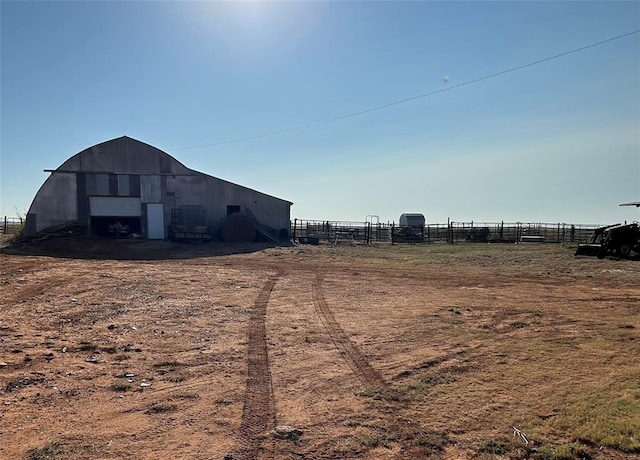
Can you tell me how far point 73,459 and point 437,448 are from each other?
3309 mm

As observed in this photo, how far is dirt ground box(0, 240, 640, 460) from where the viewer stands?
4141mm

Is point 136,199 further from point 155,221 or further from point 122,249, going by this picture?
point 122,249

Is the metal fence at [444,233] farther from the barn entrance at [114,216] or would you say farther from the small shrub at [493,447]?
the small shrub at [493,447]

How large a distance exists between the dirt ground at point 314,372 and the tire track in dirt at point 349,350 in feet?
0.13

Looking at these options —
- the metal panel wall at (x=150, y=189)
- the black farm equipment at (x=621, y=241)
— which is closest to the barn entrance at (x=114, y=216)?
the metal panel wall at (x=150, y=189)

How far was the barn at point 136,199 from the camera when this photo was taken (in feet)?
101

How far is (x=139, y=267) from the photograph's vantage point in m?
18.1

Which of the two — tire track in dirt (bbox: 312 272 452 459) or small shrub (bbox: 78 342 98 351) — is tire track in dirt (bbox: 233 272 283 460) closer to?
tire track in dirt (bbox: 312 272 452 459)

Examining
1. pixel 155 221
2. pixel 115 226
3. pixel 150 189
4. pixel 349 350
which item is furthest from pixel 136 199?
pixel 349 350

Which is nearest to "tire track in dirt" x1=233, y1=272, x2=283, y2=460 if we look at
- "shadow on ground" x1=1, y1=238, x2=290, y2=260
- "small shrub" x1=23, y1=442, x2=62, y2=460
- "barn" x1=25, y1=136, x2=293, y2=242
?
"small shrub" x1=23, y1=442, x2=62, y2=460

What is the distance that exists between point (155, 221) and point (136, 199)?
2.16 metres

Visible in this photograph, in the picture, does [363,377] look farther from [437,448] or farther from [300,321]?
[300,321]

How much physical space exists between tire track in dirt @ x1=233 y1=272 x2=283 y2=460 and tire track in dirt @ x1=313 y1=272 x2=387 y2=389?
49.3 inches

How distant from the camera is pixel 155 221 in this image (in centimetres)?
3250
